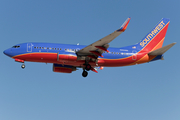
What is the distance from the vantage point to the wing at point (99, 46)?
1359 inches

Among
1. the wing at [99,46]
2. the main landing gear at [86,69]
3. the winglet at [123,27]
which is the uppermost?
the winglet at [123,27]

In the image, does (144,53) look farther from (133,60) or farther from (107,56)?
(107,56)

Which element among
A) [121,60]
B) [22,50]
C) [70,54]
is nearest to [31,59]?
[22,50]

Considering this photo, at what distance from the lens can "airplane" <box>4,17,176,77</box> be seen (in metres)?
40.8

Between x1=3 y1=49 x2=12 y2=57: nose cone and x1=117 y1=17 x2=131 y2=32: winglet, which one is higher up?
x1=117 y1=17 x2=131 y2=32: winglet

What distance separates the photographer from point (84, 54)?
4159cm

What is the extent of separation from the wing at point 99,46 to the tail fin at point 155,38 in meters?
7.98

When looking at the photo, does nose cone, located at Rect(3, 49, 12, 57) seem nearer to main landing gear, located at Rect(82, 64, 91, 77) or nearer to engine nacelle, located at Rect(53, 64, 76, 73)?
engine nacelle, located at Rect(53, 64, 76, 73)

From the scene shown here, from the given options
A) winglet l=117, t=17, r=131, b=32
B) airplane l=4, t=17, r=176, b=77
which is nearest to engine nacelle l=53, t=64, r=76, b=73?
airplane l=4, t=17, r=176, b=77

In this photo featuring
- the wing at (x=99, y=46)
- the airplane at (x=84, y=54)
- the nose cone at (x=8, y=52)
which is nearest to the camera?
the wing at (x=99, y=46)

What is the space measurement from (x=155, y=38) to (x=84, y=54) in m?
12.8

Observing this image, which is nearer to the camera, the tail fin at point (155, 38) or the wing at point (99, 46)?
the wing at point (99, 46)

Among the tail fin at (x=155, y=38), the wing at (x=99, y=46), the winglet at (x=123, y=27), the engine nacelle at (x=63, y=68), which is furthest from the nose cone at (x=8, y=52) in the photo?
the tail fin at (x=155, y=38)

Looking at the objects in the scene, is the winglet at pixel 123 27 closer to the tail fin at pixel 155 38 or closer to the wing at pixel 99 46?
the wing at pixel 99 46
